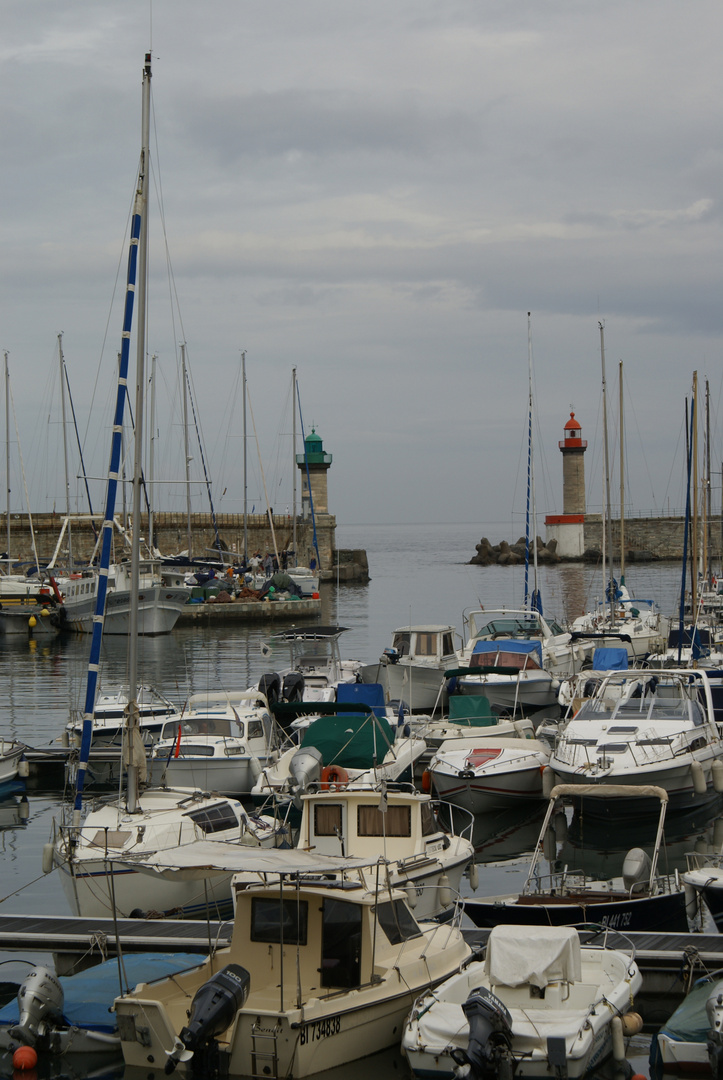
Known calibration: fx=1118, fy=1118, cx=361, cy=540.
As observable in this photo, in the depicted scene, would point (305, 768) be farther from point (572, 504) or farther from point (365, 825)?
point (572, 504)

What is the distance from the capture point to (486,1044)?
31.4 ft

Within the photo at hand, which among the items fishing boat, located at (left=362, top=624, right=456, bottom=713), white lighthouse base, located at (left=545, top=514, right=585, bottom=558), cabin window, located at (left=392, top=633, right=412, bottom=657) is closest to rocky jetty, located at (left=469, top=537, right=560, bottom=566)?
white lighthouse base, located at (left=545, top=514, right=585, bottom=558)

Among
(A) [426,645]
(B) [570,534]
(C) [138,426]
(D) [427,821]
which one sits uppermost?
(C) [138,426]

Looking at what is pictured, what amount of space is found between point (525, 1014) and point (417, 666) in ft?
66.6

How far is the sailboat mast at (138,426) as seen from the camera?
50.9 feet

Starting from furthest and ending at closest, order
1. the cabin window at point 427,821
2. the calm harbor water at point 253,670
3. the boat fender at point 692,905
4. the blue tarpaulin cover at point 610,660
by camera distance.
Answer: the blue tarpaulin cover at point 610,660
the calm harbor water at point 253,670
the cabin window at point 427,821
the boat fender at point 692,905

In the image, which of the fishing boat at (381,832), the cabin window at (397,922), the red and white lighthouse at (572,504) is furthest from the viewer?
the red and white lighthouse at (572,504)

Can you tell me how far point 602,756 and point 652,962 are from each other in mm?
7026

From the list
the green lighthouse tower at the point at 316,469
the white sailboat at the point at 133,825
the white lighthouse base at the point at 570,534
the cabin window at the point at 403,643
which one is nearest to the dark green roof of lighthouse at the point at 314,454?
the green lighthouse tower at the point at 316,469

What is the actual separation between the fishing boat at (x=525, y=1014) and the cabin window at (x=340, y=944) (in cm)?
71

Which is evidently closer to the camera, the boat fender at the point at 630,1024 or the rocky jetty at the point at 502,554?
the boat fender at the point at 630,1024

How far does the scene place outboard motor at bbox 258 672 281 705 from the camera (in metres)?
27.1

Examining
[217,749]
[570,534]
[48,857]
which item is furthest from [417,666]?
[570,534]

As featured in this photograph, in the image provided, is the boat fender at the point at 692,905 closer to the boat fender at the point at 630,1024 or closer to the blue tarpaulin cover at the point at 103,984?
the boat fender at the point at 630,1024
